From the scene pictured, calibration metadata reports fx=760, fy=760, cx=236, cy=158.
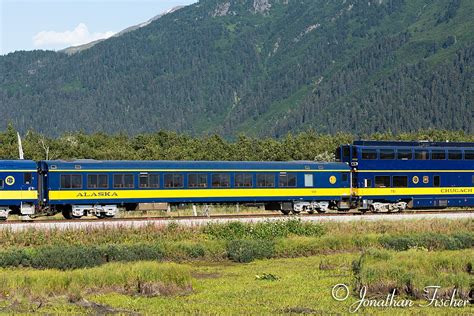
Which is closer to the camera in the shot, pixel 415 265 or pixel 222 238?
pixel 415 265

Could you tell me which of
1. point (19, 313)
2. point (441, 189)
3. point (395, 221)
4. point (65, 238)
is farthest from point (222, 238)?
point (441, 189)

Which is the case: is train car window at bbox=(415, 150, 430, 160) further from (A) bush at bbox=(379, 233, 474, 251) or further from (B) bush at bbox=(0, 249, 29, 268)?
(B) bush at bbox=(0, 249, 29, 268)

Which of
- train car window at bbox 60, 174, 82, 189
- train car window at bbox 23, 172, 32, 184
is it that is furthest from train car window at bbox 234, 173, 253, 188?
train car window at bbox 23, 172, 32, 184

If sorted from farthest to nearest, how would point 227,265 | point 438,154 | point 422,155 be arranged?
point 438,154
point 422,155
point 227,265

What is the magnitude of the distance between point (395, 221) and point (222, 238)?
466 inches

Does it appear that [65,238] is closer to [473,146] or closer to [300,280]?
[300,280]

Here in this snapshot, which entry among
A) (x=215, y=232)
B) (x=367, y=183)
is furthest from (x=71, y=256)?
(x=367, y=183)

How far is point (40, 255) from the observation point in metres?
33.5

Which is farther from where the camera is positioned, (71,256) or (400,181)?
(400,181)

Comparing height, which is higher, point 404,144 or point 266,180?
point 404,144

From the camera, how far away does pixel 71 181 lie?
4806 centimetres

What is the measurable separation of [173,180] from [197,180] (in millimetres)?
1700

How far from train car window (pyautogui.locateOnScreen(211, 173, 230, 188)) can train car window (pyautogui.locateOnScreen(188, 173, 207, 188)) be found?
0.65 m

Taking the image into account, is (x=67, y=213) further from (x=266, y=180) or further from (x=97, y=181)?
(x=266, y=180)
